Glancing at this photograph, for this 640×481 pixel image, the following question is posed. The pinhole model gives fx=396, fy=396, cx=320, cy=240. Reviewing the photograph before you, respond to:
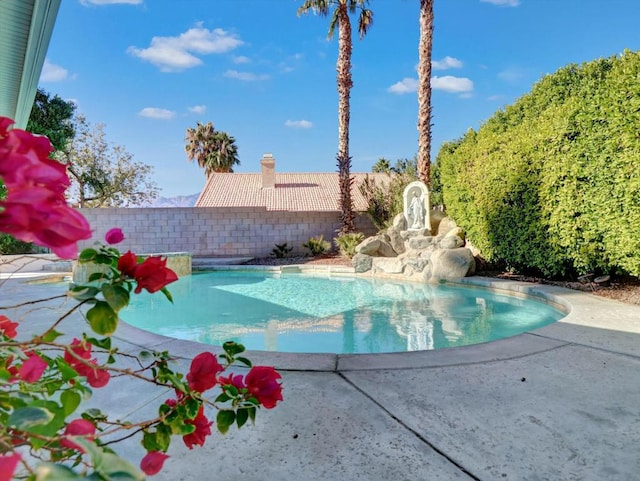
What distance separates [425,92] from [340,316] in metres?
8.84

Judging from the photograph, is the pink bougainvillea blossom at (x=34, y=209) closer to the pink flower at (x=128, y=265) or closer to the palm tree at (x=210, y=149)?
the pink flower at (x=128, y=265)

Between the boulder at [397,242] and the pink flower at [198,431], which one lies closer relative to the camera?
the pink flower at [198,431]

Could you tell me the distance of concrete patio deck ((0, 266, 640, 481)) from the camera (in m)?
1.69

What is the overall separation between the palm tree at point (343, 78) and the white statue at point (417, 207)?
103 inches

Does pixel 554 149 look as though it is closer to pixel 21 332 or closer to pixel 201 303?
pixel 201 303

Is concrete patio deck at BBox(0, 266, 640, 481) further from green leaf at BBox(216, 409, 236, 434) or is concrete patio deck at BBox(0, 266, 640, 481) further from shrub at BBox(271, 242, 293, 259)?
shrub at BBox(271, 242, 293, 259)

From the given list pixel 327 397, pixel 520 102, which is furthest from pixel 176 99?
pixel 327 397

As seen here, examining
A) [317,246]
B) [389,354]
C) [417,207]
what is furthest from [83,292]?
[317,246]

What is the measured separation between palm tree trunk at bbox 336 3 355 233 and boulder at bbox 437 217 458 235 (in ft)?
11.2

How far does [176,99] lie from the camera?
33.4 m

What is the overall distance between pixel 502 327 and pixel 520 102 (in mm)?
8399

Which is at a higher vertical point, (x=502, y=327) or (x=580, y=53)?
(x=580, y=53)

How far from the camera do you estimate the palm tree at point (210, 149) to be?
3116 centimetres

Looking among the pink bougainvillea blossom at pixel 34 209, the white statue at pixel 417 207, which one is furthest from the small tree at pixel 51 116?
the pink bougainvillea blossom at pixel 34 209
